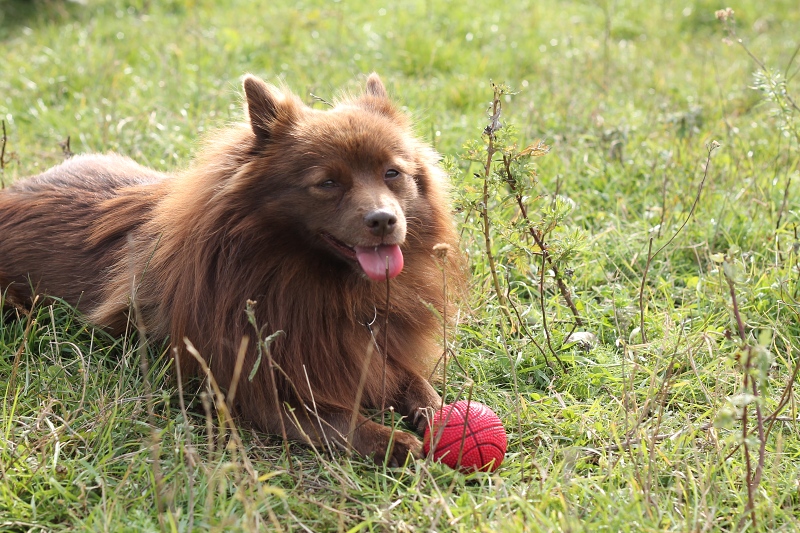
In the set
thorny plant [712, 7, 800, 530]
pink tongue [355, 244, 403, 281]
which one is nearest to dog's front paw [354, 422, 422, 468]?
pink tongue [355, 244, 403, 281]

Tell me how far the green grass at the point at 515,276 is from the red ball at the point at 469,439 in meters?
0.07

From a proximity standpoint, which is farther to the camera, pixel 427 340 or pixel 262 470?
pixel 427 340

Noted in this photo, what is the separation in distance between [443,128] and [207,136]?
246 cm

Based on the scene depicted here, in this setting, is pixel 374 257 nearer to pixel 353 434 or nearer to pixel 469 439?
pixel 353 434

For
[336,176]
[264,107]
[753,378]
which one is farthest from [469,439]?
[264,107]

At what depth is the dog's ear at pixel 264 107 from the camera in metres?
3.54

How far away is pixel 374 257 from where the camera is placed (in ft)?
11.2

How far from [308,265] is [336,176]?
15.3 inches

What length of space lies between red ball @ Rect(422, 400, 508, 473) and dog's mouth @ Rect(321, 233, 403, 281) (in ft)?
1.93

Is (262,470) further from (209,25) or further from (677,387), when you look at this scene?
(209,25)

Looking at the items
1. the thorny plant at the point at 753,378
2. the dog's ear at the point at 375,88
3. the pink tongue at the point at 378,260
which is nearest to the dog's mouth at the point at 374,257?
the pink tongue at the point at 378,260

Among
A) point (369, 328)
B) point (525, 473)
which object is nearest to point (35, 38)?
point (369, 328)

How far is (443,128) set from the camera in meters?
6.14

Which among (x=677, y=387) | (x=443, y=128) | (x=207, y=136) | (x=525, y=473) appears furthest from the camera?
(x=443, y=128)
